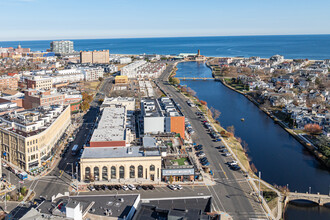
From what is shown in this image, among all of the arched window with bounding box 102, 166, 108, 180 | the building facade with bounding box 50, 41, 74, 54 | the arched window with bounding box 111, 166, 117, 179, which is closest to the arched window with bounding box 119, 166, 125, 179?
the arched window with bounding box 111, 166, 117, 179

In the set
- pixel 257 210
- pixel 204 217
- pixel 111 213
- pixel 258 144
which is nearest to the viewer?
pixel 204 217

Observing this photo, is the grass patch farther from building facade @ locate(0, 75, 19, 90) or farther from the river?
building facade @ locate(0, 75, 19, 90)

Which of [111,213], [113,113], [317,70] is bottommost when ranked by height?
[111,213]

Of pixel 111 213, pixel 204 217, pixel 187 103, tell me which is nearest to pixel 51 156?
pixel 111 213

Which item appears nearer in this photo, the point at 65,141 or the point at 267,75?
the point at 65,141

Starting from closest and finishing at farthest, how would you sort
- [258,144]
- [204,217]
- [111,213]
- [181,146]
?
1. [204,217]
2. [111,213]
3. [181,146]
4. [258,144]

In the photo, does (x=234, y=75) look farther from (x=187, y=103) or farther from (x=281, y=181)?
(x=281, y=181)

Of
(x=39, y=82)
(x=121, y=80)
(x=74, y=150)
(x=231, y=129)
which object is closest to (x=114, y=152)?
(x=74, y=150)

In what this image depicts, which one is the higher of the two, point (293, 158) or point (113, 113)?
point (113, 113)

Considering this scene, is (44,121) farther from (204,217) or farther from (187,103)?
(187,103)
